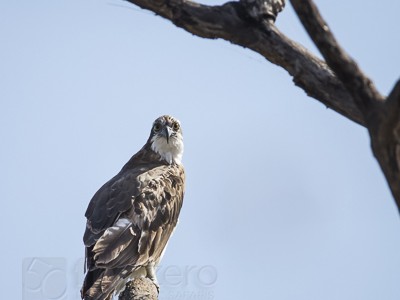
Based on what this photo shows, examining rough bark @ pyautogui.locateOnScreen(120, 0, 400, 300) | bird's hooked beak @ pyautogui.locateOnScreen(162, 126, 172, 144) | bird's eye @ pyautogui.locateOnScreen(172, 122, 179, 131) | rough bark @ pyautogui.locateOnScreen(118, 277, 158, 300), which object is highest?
bird's eye @ pyautogui.locateOnScreen(172, 122, 179, 131)

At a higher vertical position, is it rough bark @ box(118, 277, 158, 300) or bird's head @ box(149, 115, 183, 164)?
bird's head @ box(149, 115, 183, 164)

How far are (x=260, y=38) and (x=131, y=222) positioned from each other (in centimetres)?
445

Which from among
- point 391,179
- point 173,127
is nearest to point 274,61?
point 391,179

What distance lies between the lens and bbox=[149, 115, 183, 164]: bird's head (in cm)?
1114

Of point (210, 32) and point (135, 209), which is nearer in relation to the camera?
point (210, 32)

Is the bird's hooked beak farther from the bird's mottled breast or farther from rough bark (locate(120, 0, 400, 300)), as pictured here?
rough bark (locate(120, 0, 400, 300))

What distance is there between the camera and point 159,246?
9836 millimetres

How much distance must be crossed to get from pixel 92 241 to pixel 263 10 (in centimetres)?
433

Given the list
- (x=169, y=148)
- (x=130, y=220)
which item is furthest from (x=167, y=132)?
(x=130, y=220)

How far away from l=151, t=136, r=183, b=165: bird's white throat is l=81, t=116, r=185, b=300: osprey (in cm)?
2

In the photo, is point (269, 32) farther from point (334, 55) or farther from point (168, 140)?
point (168, 140)

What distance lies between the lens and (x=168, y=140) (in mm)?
11078

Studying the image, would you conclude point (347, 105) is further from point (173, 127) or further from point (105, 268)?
point (173, 127)

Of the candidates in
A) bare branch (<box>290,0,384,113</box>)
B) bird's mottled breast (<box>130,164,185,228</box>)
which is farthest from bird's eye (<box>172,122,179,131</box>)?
bare branch (<box>290,0,384,113</box>)
